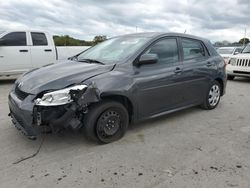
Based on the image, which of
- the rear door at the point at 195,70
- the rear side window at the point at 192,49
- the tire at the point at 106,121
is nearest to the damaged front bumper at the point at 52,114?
the tire at the point at 106,121

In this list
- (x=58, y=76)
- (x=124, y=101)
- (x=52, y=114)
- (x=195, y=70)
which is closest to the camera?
(x=52, y=114)

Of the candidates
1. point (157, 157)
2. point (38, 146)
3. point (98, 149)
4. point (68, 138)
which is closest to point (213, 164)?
point (157, 157)

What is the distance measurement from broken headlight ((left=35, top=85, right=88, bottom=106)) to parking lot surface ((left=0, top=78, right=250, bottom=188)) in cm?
70

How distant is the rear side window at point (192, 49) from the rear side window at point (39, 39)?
5831mm

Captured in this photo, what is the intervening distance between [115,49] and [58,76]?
1.28 m

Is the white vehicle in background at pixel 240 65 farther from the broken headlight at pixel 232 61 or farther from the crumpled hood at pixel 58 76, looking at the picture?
the crumpled hood at pixel 58 76

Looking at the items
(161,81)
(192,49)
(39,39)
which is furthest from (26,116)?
(39,39)

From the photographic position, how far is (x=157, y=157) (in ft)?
10.8

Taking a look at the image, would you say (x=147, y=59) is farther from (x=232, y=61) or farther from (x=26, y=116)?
(x=232, y=61)

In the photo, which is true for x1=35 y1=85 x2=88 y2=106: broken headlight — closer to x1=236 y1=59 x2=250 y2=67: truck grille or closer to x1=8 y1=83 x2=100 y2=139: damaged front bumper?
x1=8 y1=83 x2=100 y2=139: damaged front bumper

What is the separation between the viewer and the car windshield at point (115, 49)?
404 cm

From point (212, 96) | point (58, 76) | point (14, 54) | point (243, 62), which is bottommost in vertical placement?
point (212, 96)

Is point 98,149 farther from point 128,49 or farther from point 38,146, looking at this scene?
point 128,49

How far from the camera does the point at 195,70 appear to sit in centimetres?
484
